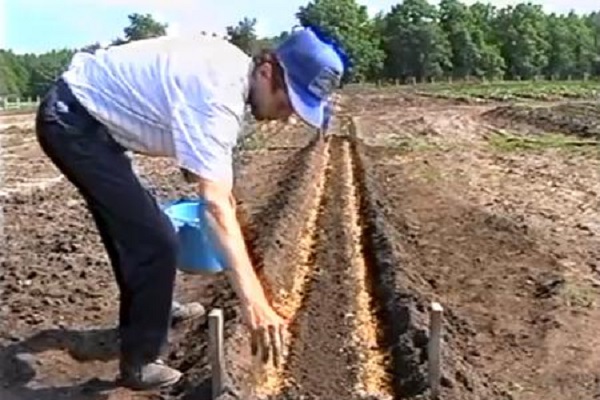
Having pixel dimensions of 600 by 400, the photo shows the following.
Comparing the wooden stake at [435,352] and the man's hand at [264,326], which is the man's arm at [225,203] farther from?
the wooden stake at [435,352]

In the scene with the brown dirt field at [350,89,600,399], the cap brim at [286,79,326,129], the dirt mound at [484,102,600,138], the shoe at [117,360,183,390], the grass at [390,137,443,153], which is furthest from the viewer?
the dirt mound at [484,102,600,138]

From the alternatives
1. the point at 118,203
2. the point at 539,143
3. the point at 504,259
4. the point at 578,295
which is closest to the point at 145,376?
the point at 118,203

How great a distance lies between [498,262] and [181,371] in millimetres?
3729

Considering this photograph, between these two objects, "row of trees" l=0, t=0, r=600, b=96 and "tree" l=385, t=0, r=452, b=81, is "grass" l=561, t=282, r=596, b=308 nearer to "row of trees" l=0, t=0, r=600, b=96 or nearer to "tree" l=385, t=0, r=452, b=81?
"row of trees" l=0, t=0, r=600, b=96

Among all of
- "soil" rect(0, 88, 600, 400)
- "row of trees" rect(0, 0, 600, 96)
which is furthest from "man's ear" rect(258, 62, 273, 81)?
"row of trees" rect(0, 0, 600, 96)

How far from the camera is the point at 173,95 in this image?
3748 millimetres

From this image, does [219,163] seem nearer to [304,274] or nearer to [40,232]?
[304,274]

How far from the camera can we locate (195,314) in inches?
238

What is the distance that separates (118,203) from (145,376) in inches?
31.0

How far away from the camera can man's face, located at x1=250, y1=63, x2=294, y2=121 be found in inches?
139

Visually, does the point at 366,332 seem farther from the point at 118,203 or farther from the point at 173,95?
the point at 173,95

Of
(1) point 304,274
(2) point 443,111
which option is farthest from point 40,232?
(2) point 443,111

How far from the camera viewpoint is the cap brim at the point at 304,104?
349cm

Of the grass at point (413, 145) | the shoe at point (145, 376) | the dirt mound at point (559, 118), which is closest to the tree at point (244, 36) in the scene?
the shoe at point (145, 376)
